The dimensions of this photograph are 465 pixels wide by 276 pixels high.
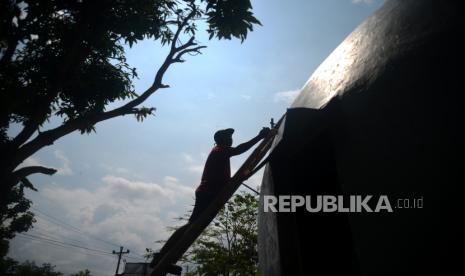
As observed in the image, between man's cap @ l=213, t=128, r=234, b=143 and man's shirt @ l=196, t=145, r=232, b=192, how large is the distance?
18cm

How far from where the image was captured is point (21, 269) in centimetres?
4075

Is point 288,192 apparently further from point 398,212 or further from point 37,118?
point 37,118

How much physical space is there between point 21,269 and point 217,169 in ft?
175

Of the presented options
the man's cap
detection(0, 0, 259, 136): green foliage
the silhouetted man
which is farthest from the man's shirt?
detection(0, 0, 259, 136): green foliage

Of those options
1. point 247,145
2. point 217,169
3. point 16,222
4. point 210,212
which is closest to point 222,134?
point 247,145

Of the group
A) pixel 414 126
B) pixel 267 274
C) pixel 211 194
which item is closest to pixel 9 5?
pixel 211 194

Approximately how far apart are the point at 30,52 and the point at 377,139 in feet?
30.9

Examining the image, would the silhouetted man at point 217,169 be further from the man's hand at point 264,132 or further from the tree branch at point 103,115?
the tree branch at point 103,115

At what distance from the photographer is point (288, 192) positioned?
9.36 feet

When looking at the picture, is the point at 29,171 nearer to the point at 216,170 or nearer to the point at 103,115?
the point at 103,115

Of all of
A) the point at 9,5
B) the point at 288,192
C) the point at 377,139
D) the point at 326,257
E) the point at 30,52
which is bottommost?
the point at 326,257

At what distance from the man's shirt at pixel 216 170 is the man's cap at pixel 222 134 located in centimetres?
18

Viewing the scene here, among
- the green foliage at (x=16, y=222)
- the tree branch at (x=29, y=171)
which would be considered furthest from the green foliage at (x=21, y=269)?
the tree branch at (x=29, y=171)

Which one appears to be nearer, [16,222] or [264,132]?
[264,132]
